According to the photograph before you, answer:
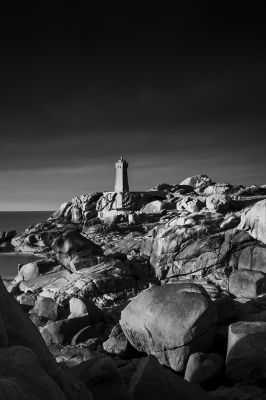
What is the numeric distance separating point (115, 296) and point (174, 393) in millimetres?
15820

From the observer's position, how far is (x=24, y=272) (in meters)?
29.8

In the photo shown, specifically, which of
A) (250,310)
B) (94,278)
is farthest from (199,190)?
(250,310)

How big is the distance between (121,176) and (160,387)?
3684 inches

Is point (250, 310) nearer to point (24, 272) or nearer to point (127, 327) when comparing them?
point (127, 327)

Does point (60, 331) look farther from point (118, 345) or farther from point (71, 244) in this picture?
point (71, 244)

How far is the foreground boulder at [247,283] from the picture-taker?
2038 centimetres

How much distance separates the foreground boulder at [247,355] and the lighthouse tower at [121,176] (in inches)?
3513

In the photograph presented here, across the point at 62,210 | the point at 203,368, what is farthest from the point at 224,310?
the point at 62,210

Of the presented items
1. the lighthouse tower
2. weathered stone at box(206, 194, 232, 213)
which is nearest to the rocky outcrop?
weathered stone at box(206, 194, 232, 213)

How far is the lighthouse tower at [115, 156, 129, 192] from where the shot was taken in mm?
100750

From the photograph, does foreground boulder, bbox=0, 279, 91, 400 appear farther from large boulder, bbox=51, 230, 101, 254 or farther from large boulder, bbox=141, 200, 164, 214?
large boulder, bbox=141, 200, 164, 214

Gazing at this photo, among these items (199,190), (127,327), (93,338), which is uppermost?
(199,190)

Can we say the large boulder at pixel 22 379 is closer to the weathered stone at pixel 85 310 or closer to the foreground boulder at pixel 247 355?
the foreground boulder at pixel 247 355

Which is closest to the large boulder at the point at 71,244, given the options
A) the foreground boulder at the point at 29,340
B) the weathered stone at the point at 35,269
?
the weathered stone at the point at 35,269
